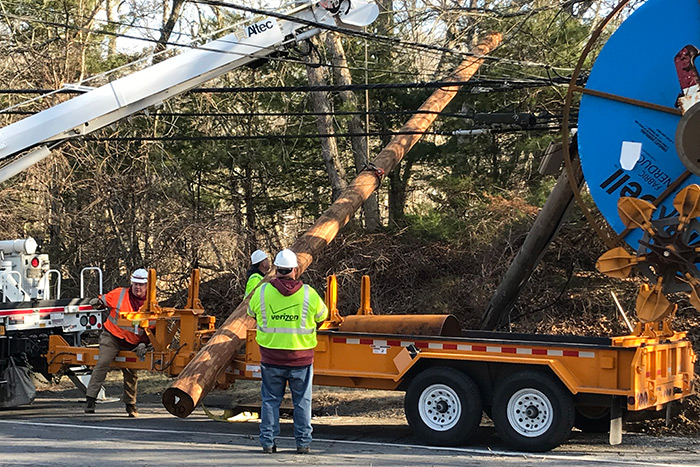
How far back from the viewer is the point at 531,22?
719 inches

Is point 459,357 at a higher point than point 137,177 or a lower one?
lower

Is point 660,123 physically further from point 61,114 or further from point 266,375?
point 61,114

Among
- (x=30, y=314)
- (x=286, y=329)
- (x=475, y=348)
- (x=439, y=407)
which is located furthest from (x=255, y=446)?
(x=30, y=314)

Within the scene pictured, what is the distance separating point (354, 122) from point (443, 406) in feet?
37.4

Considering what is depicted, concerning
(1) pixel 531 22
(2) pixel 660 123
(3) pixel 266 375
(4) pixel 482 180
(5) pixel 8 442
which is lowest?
(5) pixel 8 442

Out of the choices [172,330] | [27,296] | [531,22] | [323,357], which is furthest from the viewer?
[531,22]

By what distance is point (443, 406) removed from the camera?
32.6ft

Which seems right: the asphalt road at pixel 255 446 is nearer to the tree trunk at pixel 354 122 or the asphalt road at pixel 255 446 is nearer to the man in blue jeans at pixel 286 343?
the man in blue jeans at pixel 286 343

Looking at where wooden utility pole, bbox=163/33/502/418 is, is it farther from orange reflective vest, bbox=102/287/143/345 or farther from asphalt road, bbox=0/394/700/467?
orange reflective vest, bbox=102/287/143/345

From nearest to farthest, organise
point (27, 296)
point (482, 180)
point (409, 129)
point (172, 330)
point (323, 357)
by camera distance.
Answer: point (323, 357) < point (172, 330) < point (27, 296) < point (409, 129) < point (482, 180)

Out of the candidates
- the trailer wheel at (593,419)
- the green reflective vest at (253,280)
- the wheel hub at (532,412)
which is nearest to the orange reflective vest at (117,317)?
the green reflective vest at (253,280)

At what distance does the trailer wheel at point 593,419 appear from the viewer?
10.6 m

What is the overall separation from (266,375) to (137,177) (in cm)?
1130

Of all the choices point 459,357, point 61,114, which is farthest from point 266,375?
point 61,114
